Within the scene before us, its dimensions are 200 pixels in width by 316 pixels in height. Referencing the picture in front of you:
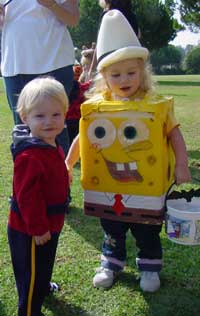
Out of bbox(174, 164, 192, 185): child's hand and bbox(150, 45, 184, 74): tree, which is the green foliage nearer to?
bbox(150, 45, 184, 74): tree

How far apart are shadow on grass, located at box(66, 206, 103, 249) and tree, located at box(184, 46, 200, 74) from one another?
→ 153 feet

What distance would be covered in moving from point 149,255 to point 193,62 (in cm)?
4896

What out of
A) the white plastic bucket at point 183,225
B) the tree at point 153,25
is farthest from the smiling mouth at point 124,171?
the tree at point 153,25

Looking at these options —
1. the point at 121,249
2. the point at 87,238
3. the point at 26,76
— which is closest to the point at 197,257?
A: the point at 121,249

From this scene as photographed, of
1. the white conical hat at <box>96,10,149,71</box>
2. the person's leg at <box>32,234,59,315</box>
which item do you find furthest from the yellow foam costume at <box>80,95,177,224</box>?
the person's leg at <box>32,234,59,315</box>

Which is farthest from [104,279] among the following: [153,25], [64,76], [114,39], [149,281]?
[153,25]

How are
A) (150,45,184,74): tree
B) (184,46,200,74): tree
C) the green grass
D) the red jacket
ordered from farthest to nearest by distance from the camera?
1. (150,45,184,74): tree
2. (184,46,200,74): tree
3. the green grass
4. the red jacket

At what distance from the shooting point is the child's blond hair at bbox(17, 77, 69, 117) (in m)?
2.07

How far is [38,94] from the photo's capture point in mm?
2066

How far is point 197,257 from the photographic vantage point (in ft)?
9.68

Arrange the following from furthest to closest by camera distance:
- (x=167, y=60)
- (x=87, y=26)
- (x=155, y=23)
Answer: (x=167, y=60), (x=87, y=26), (x=155, y=23)

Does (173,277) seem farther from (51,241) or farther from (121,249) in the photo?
(51,241)

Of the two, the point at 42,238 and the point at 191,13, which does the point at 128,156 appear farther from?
the point at 191,13

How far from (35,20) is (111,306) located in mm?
1811
